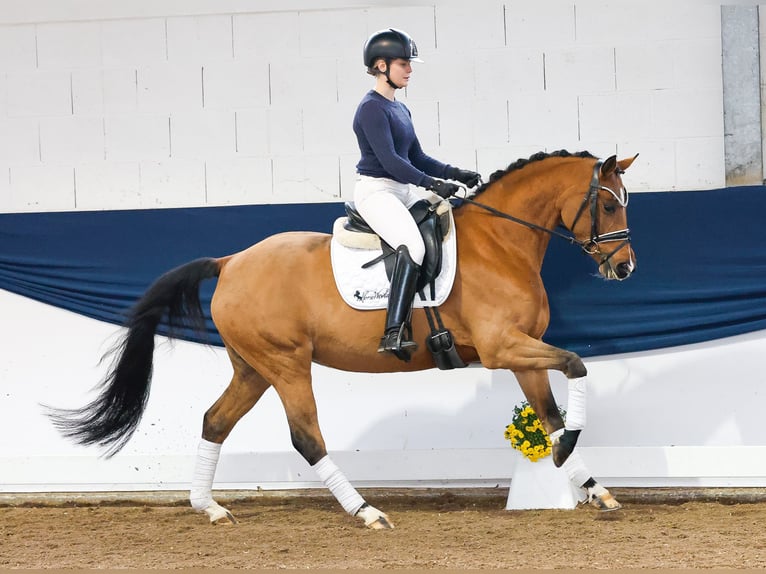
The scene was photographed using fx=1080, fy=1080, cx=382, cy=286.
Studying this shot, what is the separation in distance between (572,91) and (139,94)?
2.62 m

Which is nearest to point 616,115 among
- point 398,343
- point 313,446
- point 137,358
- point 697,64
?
point 697,64

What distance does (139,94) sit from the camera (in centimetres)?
664

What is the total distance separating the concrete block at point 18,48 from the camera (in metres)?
6.71

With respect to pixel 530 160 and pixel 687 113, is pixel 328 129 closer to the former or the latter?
pixel 530 160

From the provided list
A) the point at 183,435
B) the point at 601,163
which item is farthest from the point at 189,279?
the point at 601,163

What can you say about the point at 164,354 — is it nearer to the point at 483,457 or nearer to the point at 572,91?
the point at 483,457

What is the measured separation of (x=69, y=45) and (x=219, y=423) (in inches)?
106

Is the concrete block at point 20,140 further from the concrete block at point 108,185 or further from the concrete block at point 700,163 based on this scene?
the concrete block at point 700,163

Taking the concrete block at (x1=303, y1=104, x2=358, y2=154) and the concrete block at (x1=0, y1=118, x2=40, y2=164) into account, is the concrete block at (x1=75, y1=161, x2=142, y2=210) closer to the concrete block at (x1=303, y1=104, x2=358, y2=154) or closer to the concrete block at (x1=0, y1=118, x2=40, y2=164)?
the concrete block at (x1=0, y1=118, x2=40, y2=164)

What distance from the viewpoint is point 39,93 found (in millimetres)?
6711

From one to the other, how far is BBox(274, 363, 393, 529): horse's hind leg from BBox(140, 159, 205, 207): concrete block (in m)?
1.76

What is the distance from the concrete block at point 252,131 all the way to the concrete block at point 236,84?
0.05 metres

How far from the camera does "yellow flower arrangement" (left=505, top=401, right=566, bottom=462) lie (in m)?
5.53

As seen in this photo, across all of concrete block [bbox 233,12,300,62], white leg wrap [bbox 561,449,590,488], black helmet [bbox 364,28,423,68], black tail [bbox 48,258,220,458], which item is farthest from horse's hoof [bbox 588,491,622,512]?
concrete block [bbox 233,12,300,62]
